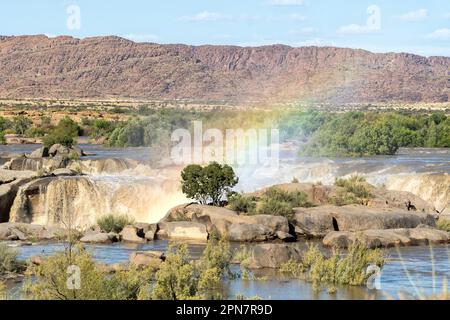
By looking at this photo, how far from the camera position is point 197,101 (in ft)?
490

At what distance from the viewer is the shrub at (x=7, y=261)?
23406 millimetres

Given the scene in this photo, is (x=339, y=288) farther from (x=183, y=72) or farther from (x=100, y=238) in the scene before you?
(x=183, y=72)

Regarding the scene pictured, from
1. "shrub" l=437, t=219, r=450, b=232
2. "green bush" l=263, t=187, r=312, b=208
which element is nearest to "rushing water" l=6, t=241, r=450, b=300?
"shrub" l=437, t=219, r=450, b=232

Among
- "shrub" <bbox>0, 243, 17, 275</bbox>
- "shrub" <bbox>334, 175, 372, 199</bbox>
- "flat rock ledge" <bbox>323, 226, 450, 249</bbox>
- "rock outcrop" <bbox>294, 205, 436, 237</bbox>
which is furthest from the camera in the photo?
"shrub" <bbox>334, 175, 372, 199</bbox>

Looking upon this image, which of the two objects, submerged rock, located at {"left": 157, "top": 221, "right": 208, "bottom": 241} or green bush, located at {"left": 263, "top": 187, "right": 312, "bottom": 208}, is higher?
green bush, located at {"left": 263, "top": 187, "right": 312, "bottom": 208}

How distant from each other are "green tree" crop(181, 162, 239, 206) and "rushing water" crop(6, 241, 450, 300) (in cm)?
560

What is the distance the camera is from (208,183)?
3547 centimetres

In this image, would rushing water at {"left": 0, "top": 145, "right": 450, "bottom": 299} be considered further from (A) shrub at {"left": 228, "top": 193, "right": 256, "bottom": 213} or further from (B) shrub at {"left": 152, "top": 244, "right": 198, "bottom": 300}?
(A) shrub at {"left": 228, "top": 193, "right": 256, "bottom": 213}

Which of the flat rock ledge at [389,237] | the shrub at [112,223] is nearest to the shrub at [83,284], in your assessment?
the flat rock ledge at [389,237]

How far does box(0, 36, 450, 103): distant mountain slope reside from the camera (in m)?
136

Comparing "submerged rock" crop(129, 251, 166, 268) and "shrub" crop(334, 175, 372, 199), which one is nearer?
"submerged rock" crop(129, 251, 166, 268)

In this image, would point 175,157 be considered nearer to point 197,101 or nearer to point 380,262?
point 380,262

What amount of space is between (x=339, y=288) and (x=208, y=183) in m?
14.7
